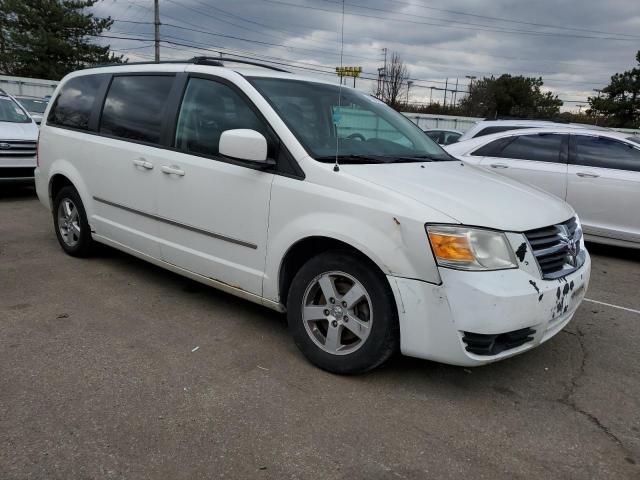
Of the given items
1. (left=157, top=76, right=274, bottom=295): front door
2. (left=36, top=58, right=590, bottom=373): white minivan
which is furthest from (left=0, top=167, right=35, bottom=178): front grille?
(left=157, top=76, right=274, bottom=295): front door

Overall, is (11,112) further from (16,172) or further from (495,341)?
(495,341)

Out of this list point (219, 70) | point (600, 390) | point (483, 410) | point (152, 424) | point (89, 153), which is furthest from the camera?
point (89, 153)

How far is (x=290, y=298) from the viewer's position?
3500 mm

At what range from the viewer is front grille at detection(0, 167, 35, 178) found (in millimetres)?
8724

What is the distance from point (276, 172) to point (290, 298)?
79 cm

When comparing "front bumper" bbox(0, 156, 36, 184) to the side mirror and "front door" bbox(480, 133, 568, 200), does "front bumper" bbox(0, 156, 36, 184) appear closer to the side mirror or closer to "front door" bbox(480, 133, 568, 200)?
the side mirror

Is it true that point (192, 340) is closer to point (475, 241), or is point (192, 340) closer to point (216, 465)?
point (216, 465)

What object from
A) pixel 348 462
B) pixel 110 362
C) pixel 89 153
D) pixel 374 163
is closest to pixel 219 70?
pixel 374 163

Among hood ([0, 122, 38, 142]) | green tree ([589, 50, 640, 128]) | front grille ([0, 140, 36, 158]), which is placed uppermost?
green tree ([589, 50, 640, 128])

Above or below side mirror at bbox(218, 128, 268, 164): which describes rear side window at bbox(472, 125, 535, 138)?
above

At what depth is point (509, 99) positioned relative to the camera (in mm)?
51906

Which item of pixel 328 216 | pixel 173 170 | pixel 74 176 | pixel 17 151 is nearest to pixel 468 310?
pixel 328 216

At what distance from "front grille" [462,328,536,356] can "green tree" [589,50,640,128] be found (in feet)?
126

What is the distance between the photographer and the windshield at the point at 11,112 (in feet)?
31.6
